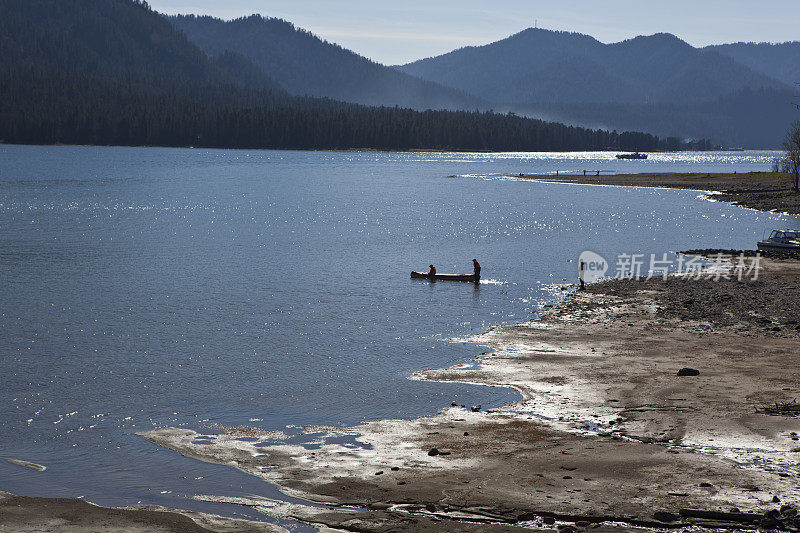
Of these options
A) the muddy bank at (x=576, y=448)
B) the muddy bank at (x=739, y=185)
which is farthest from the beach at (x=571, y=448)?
the muddy bank at (x=739, y=185)

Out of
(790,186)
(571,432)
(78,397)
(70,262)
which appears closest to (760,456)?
(571,432)

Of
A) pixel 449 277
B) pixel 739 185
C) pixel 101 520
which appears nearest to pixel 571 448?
pixel 101 520

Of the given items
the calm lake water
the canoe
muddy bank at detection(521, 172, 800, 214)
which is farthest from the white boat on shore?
muddy bank at detection(521, 172, 800, 214)

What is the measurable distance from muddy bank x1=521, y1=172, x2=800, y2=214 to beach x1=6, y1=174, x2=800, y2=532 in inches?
3245

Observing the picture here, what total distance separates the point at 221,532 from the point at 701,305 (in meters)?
31.3

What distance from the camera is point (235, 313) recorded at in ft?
141

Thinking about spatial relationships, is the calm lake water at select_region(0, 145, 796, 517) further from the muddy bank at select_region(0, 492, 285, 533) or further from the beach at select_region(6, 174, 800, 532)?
the beach at select_region(6, 174, 800, 532)

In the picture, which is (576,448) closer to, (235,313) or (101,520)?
(101,520)

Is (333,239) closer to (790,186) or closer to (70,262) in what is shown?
(70,262)

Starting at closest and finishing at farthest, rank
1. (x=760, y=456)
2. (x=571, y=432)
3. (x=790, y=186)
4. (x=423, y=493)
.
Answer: (x=423, y=493), (x=760, y=456), (x=571, y=432), (x=790, y=186)

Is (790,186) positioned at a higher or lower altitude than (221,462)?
higher

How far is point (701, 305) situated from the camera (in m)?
41.5

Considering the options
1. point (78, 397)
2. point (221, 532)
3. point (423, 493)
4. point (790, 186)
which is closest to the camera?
point (221, 532)

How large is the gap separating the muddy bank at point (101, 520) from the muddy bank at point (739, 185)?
101 m
